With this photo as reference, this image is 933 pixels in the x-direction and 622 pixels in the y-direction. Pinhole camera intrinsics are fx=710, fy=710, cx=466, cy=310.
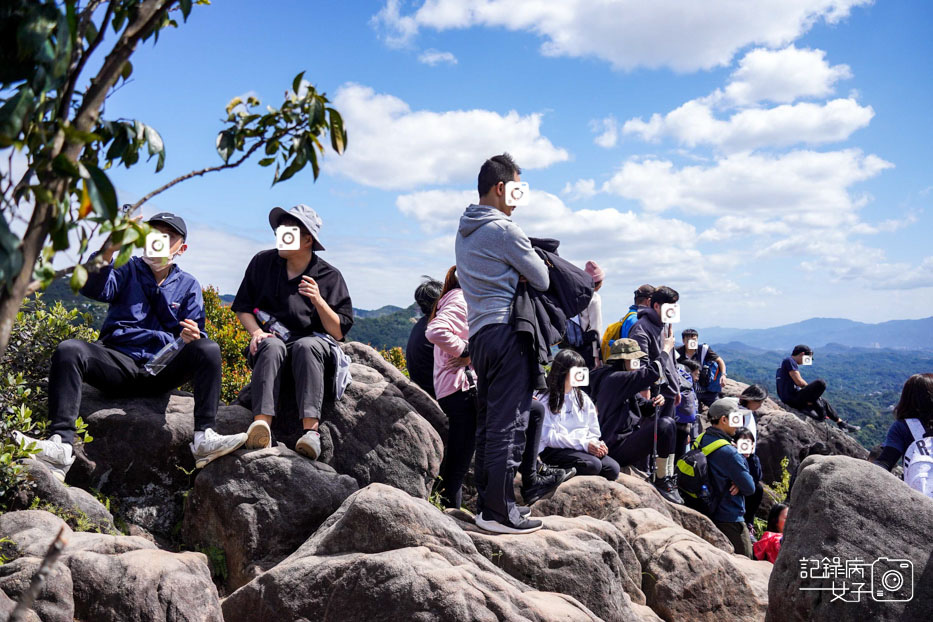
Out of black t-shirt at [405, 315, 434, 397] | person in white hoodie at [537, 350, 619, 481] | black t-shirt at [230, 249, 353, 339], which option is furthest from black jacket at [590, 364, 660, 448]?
black t-shirt at [230, 249, 353, 339]

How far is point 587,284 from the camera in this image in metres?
5.42

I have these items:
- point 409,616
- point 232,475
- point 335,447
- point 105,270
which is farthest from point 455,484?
point 105,270

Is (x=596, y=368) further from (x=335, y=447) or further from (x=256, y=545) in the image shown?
(x=256, y=545)

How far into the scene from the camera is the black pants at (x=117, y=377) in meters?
4.92

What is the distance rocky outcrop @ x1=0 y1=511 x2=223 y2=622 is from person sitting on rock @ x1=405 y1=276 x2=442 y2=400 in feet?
9.59

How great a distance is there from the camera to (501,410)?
5004mm

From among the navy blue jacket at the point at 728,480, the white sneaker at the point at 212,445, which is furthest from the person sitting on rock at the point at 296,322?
the navy blue jacket at the point at 728,480

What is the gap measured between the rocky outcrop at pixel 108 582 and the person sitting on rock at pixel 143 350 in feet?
3.27

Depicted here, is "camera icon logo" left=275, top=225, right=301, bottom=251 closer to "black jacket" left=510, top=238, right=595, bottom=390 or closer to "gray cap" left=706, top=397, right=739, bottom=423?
"black jacket" left=510, top=238, right=595, bottom=390

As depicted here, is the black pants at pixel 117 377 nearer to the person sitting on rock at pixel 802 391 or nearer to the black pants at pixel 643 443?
the black pants at pixel 643 443

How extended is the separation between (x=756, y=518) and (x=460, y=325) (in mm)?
6896

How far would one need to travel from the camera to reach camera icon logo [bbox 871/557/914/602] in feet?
16.1

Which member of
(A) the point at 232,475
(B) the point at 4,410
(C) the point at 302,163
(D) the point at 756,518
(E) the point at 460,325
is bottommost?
(D) the point at 756,518

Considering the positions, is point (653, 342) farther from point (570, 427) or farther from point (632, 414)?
point (570, 427)
